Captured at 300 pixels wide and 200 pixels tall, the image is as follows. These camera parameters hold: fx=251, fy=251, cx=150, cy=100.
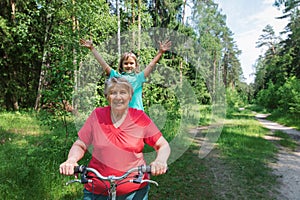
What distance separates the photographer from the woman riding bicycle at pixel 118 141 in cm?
177

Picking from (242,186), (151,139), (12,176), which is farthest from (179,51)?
(151,139)

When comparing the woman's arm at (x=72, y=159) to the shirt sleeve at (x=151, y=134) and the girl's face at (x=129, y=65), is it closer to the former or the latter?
the shirt sleeve at (x=151, y=134)

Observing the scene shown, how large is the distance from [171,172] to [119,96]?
4071 millimetres

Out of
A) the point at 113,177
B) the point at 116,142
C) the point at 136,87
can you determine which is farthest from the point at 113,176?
the point at 136,87

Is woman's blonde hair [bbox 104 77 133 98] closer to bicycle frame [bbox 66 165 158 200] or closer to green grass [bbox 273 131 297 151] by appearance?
bicycle frame [bbox 66 165 158 200]

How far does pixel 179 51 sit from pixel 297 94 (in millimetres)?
7457

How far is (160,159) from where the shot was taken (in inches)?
70.4

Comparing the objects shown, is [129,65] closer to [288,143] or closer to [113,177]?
[113,177]

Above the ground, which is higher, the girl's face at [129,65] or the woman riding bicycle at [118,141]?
the girl's face at [129,65]

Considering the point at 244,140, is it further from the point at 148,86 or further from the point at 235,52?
the point at 235,52

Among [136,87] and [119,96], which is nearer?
[119,96]

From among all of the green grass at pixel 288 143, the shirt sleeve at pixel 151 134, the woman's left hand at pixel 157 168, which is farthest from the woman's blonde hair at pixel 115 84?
the green grass at pixel 288 143

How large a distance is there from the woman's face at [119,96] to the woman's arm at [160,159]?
0.38 meters

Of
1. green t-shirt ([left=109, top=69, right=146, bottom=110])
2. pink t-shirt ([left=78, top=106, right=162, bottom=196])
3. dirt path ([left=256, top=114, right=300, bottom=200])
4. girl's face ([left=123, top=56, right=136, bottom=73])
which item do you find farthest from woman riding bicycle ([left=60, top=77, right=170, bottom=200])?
dirt path ([left=256, top=114, right=300, bottom=200])
